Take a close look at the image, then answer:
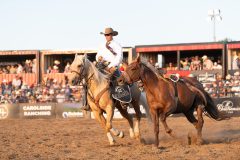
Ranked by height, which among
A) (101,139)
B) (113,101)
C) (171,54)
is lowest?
(101,139)

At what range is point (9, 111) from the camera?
2373 centimetres

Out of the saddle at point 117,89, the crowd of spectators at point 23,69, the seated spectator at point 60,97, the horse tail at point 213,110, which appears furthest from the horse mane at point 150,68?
the crowd of spectators at point 23,69

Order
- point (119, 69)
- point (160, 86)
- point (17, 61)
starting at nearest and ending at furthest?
point (160, 86) → point (119, 69) → point (17, 61)

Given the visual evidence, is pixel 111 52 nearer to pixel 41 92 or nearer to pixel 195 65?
pixel 41 92

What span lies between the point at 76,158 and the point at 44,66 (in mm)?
19893

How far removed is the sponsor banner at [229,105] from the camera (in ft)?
Result: 70.9

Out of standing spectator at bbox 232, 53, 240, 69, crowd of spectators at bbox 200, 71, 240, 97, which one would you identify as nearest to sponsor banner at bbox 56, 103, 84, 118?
crowd of spectators at bbox 200, 71, 240, 97

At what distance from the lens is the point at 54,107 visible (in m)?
23.4

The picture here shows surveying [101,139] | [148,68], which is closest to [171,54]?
[101,139]

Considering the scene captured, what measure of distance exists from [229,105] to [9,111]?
31.0ft

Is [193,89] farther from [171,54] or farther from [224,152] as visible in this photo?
[171,54]

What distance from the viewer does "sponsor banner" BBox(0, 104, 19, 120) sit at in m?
23.7

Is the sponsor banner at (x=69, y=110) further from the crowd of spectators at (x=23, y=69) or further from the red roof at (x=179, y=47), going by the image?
the crowd of spectators at (x=23, y=69)

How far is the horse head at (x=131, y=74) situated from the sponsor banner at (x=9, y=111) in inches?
558
